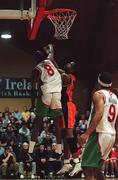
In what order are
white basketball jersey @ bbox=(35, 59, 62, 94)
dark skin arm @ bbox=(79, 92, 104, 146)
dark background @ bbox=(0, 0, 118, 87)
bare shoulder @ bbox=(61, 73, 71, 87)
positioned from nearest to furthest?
dark skin arm @ bbox=(79, 92, 104, 146) → white basketball jersey @ bbox=(35, 59, 62, 94) → bare shoulder @ bbox=(61, 73, 71, 87) → dark background @ bbox=(0, 0, 118, 87)

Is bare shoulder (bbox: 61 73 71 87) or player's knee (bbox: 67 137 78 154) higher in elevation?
bare shoulder (bbox: 61 73 71 87)

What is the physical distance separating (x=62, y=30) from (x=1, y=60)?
41.6 ft

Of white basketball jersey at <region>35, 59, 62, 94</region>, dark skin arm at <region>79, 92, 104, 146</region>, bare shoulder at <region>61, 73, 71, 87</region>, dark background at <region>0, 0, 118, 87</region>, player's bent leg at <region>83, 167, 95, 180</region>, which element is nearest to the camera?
dark skin arm at <region>79, 92, 104, 146</region>

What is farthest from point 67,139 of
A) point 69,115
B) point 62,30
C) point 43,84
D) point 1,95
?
point 1,95

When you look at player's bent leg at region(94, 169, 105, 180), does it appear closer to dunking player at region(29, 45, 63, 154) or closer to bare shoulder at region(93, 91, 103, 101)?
bare shoulder at region(93, 91, 103, 101)

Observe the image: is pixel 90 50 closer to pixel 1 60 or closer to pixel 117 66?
pixel 117 66

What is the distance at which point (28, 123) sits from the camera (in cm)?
1991

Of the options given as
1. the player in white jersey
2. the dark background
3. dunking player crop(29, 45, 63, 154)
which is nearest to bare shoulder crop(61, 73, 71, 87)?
dunking player crop(29, 45, 63, 154)

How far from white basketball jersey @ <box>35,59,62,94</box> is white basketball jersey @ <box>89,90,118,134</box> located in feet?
8.82

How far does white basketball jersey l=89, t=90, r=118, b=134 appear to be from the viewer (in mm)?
7359

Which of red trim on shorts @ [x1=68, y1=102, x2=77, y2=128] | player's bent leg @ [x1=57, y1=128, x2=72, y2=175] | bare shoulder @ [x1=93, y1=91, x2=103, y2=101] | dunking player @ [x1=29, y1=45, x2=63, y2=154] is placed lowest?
player's bent leg @ [x1=57, y1=128, x2=72, y2=175]

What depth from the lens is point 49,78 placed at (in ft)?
32.9

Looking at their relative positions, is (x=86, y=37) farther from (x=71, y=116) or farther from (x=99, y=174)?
(x=99, y=174)

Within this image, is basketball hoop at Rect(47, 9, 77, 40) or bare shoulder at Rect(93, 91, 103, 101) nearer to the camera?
bare shoulder at Rect(93, 91, 103, 101)
